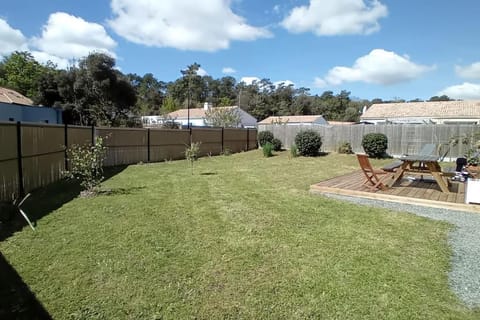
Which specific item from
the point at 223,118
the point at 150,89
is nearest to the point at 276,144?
the point at 223,118

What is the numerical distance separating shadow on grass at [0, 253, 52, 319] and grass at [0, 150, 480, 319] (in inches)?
2.4

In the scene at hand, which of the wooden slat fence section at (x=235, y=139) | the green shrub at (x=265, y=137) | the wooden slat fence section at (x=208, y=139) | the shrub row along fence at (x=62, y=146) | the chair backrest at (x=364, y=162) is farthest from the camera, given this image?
the green shrub at (x=265, y=137)

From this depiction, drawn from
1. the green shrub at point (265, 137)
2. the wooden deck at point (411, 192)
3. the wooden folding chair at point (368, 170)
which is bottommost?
the wooden deck at point (411, 192)

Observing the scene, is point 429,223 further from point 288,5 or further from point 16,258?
point 288,5

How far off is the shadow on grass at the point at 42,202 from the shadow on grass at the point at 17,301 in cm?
139

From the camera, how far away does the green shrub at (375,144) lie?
15.0 metres

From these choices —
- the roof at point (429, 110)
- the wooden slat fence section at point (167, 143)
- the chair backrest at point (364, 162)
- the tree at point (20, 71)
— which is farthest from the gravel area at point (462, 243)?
the tree at point (20, 71)

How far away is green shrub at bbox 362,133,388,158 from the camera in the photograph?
1502 cm

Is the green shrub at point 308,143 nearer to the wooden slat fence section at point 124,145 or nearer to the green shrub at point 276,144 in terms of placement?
the green shrub at point 276,144

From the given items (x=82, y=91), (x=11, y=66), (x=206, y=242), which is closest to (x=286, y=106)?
(x=82, y=91)

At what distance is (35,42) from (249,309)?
5134 cm

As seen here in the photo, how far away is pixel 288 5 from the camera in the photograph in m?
13.3

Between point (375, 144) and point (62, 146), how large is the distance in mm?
13234

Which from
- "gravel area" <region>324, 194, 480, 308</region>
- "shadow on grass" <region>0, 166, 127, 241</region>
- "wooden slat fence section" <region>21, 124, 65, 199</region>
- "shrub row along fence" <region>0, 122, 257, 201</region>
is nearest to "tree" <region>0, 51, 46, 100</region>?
"shrub row along fence" <region>0, 122, 257, 201</region>
